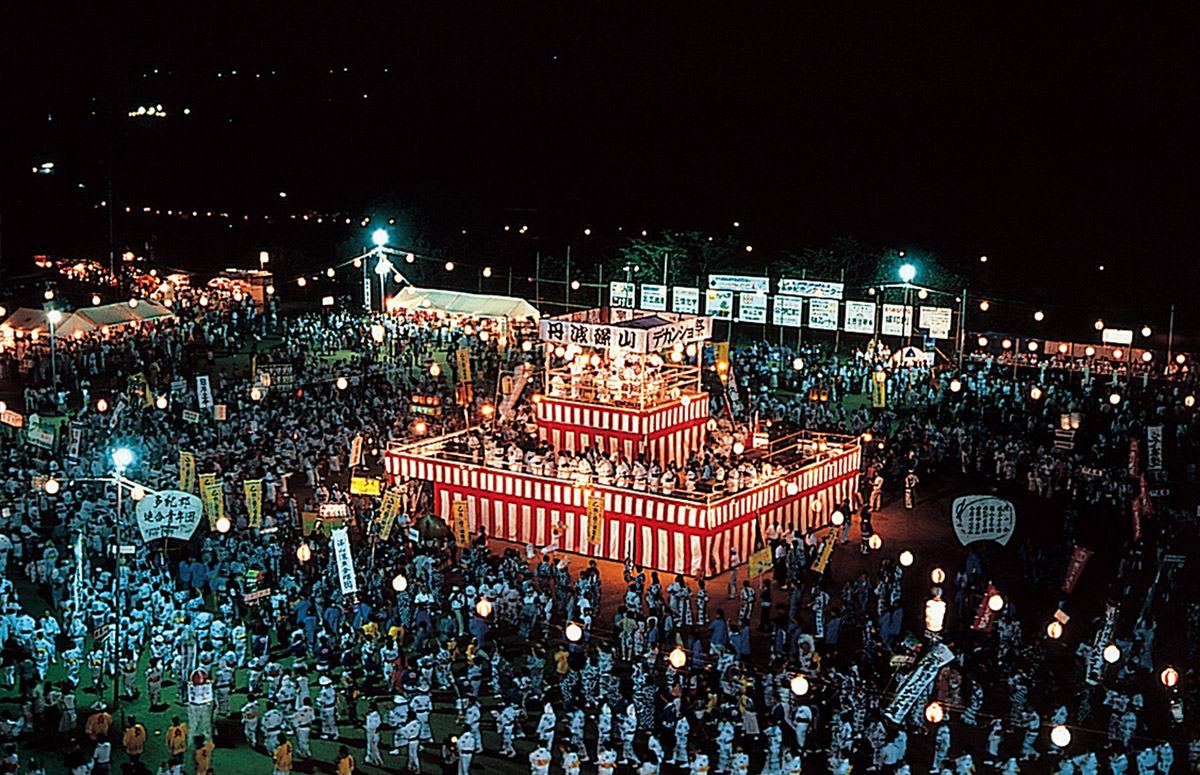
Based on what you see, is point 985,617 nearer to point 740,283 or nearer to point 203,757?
point 203,757

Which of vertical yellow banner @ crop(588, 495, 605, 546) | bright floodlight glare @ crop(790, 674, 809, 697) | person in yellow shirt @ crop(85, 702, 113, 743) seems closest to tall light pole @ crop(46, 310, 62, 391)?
vertical yellow banner @ crop(588, 495, 605, 546)

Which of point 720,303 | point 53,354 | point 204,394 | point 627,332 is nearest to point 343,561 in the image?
point 627,332

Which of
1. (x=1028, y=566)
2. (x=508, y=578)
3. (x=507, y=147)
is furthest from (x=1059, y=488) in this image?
(x=507, y=147)

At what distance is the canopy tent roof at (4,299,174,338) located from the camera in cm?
4562

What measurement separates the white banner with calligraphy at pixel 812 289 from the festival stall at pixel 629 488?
14703 mm

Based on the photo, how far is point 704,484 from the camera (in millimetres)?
27969

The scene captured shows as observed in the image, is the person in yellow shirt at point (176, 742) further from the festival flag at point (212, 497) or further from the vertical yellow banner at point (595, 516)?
the vertical yellow banner at point (595, 516)

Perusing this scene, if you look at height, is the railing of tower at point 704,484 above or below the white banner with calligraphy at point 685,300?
below

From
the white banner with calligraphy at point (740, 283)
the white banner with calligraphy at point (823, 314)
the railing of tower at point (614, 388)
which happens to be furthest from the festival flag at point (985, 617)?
the white banner with calligraphy at point (740, 283)

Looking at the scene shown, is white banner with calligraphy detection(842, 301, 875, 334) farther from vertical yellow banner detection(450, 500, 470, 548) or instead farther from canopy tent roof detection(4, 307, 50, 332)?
canopy tent roof detection(4, 307, 50, 332)

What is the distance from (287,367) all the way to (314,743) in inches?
922

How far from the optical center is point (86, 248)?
7756 centimetres

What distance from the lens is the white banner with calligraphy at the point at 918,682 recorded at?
710 inches

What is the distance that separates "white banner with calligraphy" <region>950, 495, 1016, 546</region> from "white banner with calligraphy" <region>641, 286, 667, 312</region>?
2783 centimetres
